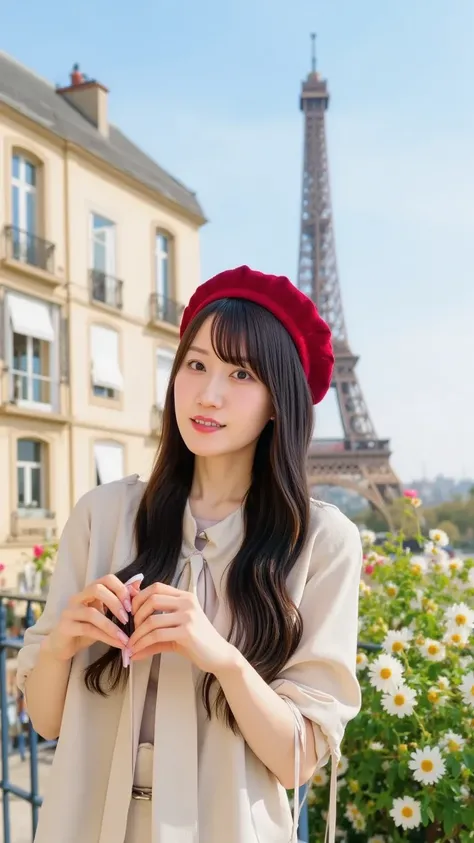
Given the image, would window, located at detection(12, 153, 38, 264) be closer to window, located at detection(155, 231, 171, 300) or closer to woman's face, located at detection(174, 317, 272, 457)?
window, located at detection(155, 231, 171, 300)

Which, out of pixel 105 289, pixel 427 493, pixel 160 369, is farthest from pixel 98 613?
pixel 427 493

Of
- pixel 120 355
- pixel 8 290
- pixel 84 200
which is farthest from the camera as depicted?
pixel 120 355

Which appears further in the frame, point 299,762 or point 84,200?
point 84,200

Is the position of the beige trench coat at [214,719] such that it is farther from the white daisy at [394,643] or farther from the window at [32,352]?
the window at [32,352]

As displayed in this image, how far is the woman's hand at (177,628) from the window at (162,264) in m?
13.4

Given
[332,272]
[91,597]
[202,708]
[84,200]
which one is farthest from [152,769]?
[332,272]

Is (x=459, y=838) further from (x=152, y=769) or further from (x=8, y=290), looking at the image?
(x=8, y=290)

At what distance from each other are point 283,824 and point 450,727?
0.82 m

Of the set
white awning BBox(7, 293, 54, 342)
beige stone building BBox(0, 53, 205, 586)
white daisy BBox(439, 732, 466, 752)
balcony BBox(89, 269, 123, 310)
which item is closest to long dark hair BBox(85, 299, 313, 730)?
white daisy BBox(439, 732, 466, 752)

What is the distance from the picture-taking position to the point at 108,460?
41.2 feet

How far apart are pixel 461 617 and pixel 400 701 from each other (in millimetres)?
250

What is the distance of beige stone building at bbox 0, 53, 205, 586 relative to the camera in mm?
10633

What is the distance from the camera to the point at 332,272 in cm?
2889

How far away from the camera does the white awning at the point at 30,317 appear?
35.0ft
